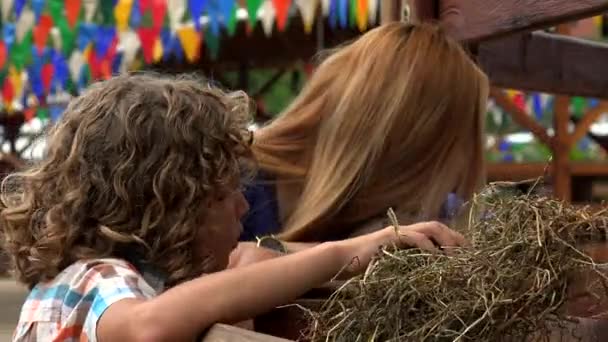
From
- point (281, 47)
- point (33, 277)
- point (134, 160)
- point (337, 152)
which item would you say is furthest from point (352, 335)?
point (281, 47)

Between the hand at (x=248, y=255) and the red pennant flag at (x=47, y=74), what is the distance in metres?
6.72

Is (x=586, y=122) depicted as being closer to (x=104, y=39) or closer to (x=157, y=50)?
(x=157, y=50)

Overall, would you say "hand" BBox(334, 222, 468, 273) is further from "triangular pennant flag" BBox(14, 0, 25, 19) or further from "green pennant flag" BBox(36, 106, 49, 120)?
"green pennant flag" BBox(36, 106, 49, 120)

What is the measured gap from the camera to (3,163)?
29.1 ft

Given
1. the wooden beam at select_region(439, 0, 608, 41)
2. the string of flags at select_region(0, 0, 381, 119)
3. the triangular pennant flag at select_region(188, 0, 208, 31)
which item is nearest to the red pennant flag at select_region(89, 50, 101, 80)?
the string of flags at select_region(0, 0, 381, 119)

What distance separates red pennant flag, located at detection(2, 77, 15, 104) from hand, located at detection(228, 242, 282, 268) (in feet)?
24.9

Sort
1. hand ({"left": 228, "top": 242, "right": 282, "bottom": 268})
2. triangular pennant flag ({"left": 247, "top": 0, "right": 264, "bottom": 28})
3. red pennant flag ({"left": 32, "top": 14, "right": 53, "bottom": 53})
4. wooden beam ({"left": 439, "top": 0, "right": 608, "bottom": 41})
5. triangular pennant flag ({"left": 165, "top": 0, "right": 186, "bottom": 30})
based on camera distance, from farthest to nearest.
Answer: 1. red pennant flag ({"left": 32, "top": 14, "right": 53, "bottom": 53})
2. triangular pennant flag ({"left": 165, "top": 0, "right": 186, "bottom": 30})
3. triangular pennant flag ({"left": 247, "top": 0, "right": 264, "bottom": 28})
4. wooden beam ({"left": 439, "top": 0, "right": 608, "bottom": 41})
5. hand ({"left": 228, "top": 242, "right": 282, "bottom": 268})

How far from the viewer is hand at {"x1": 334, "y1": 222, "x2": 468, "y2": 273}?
127cm

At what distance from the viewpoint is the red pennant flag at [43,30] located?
21.4 feet

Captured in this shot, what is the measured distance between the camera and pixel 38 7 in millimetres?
6363

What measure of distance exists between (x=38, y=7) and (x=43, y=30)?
0.78ft

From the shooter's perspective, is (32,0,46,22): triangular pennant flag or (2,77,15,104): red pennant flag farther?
(2,77,15,104): red pennant flag

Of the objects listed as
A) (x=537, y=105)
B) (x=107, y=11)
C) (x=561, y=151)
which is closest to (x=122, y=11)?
(x=107, y=11)

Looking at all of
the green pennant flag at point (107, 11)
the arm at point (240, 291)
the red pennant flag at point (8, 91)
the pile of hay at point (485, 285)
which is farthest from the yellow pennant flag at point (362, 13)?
the red pennant flag at point (8, 91)
